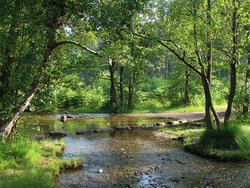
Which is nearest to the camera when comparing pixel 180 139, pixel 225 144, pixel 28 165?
pixel 28 165

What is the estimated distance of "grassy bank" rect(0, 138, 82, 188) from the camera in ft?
30.0

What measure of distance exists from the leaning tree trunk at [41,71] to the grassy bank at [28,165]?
57cm

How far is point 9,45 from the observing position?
1205 centimetres

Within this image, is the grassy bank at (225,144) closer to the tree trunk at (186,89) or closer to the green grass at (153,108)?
the green grass at (153,108)

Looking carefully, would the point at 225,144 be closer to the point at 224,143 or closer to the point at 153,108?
the point at 224,143

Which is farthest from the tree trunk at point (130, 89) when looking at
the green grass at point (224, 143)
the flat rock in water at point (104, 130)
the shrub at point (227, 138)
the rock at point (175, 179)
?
the rock at point (175, 179)

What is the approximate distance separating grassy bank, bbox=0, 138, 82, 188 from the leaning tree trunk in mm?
568

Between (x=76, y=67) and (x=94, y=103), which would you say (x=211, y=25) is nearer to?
(x=76, y=67)

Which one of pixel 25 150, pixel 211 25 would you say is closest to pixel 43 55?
pixel 25 150

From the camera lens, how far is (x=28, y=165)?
11.2m

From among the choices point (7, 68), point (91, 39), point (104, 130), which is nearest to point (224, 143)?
point (91, 39)

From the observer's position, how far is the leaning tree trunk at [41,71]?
12.4 m

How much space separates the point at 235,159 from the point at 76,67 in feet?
24.8

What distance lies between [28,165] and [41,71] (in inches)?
143
